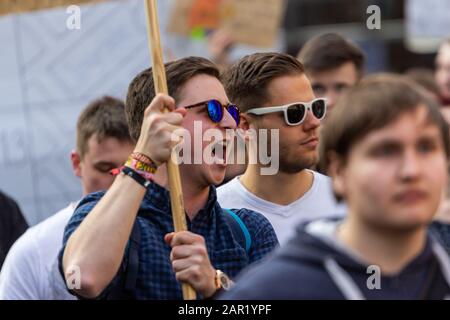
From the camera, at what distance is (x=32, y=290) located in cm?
425

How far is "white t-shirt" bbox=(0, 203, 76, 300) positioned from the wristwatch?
1.07m

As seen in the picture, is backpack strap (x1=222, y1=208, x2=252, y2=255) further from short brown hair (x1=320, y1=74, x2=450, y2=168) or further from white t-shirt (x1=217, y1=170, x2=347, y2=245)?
short brown hair (x1=320, y1=74, x2=450, y2=168)

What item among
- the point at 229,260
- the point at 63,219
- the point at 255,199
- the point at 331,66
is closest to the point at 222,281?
the point at 229,260

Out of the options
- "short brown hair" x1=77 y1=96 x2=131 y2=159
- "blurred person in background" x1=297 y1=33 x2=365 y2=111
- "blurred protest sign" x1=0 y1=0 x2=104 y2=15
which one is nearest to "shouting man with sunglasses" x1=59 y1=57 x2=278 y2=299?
"short brown hair" x1=77 y1=96 x2=131 y2=159

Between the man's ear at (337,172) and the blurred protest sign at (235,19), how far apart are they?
439cm

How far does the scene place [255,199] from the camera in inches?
167

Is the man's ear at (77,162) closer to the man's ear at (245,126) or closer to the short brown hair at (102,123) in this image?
the short brown hair at (102,123)

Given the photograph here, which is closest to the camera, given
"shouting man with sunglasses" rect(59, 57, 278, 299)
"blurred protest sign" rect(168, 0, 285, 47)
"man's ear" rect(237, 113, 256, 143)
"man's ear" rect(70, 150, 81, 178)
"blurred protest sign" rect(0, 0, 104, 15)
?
"shouting man with sunglasses" rect(59, 57, 278, 299)

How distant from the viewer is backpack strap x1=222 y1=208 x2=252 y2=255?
11.6 feet

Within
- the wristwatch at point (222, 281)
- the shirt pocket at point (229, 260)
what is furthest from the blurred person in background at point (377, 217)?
the shirt pocket at point (229, 260)

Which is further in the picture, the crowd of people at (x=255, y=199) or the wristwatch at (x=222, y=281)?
the wristwatch at (x=222, y=281)

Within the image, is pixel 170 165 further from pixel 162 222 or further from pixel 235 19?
pixel 235 19

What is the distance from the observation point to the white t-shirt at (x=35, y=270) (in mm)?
4227
